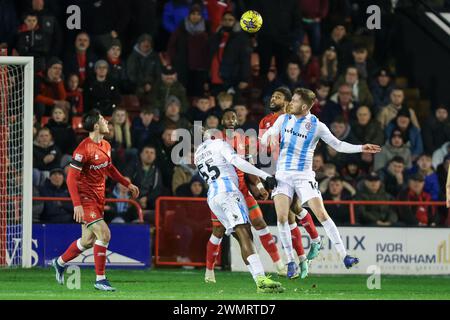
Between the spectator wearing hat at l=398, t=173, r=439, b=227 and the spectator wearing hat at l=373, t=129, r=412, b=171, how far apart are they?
79 centimetres

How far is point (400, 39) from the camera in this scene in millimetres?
24516

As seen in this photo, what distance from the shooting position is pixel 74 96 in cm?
2142

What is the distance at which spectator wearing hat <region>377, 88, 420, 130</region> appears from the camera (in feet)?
74.0

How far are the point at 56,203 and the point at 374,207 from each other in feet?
17.1

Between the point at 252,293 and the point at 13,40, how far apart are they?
8.97 meters

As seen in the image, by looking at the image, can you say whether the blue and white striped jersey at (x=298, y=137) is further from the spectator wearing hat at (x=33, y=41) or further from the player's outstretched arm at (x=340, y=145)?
the spectator wearing hat at (x=33, y=41)

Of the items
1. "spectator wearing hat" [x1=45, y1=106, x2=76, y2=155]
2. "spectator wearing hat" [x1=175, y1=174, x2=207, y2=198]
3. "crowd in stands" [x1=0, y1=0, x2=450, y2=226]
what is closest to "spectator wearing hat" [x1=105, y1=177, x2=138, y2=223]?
"crowd in stands" [x1=0, y1=0, x2=450, y2=226]

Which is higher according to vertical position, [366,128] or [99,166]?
[366,128]

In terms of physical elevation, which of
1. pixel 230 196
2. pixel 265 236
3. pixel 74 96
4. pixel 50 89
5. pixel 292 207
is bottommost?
pixel 265 236

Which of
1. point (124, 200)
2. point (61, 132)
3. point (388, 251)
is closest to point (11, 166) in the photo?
point (124, 200)

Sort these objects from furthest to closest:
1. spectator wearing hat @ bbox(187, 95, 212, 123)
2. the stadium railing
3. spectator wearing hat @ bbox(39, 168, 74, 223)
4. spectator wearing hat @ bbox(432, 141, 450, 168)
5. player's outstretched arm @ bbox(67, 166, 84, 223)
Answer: spectator wearing hat @ bbox(432, 141, 450, 168) < spectator wearing hat @ bbox(187, 95, 212, 123) < the stadium railing < spectator wearing hat @ bbox(39, 168, 74, 223) < player's outstretched arm @ bbox(67, 166, 84, 223)

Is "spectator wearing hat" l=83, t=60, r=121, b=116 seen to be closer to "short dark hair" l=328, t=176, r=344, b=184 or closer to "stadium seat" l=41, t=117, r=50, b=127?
"stadium seat" l=41, t=117, r=50, b=127

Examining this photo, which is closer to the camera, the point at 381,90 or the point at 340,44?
the point at 381,90

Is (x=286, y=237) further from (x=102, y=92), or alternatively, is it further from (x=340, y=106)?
(x=340, y=106)
